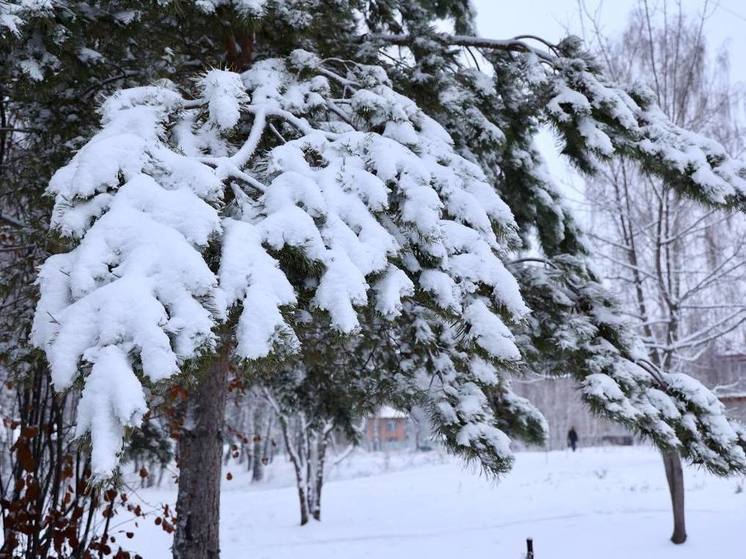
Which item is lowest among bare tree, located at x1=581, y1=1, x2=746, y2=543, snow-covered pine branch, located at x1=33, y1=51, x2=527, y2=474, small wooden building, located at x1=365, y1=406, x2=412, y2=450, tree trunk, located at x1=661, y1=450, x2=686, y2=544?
small wooden building, located at x1=365, y1=406, x2=412, y2=450

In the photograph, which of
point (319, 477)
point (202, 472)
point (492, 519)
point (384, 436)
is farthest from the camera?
point (384, 436)

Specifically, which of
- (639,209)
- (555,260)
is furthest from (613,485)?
(555,260)

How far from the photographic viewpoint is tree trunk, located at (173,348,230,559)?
3727mm

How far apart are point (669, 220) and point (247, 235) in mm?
9080

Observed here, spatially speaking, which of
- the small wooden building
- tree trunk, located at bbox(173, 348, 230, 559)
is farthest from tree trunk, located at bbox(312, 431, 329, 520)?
the small wooden building

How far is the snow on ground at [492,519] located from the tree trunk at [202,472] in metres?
2.12

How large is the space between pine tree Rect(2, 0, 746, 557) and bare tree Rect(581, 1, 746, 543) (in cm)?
469

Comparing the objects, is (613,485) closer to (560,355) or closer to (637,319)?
(637,319)

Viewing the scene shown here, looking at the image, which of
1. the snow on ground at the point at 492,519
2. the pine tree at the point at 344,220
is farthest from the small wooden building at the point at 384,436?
the pine tree at the point at 344,220

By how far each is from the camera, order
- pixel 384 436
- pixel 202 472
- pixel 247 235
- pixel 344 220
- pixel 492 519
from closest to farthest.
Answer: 1. pixel 247 235
2. pixel 344 220
3. pixel 202 472
4. pixel 492 519
5. pixel 384 436

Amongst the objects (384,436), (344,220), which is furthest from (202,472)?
(384,436)

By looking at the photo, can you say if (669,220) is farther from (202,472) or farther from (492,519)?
(202,472)

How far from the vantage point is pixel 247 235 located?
208cm

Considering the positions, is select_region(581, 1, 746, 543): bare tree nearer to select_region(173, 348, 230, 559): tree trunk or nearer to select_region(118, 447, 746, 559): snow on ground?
select_region(118, 447, 746, 559): snow on ground
